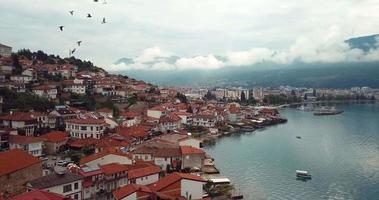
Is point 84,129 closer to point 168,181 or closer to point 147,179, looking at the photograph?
point 147,179

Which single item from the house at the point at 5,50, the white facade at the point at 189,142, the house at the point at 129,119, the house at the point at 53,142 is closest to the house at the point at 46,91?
the house at the point at 129,119

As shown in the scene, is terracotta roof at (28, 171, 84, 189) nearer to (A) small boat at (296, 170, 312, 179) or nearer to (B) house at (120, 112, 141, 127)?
(A) small boat at (296, 170, 312, 179)

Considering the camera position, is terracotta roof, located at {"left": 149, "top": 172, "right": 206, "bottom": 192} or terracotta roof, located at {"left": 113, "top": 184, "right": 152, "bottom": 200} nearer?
terracotta roof, located at {"left": 113, "top": 184, "right": 152, "bottom": 200}

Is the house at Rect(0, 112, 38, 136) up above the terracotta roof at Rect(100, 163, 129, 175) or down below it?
above

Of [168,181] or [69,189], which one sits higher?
[69,189]

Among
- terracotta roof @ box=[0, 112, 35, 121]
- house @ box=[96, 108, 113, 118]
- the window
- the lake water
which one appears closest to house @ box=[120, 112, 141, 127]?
house @ box=[96, 108, 113, 118]

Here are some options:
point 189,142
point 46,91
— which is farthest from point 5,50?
point 189,142

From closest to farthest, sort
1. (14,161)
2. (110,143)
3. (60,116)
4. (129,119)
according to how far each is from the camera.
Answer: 1. (14,161)
2. (110,143)
3. (60,116)
4. (129,119)
